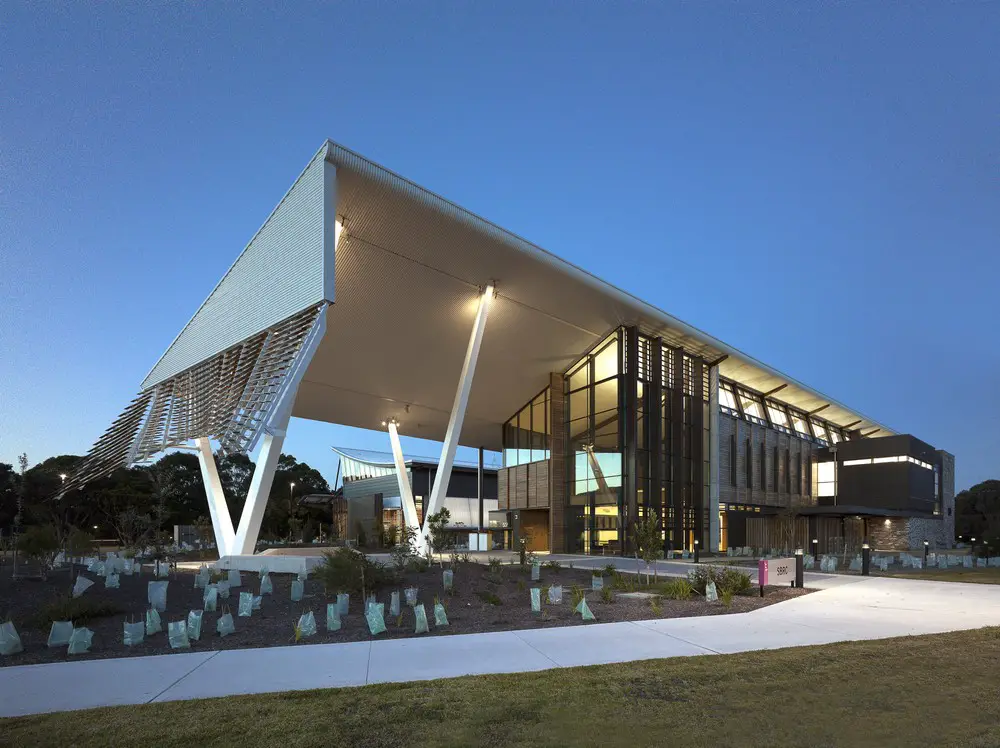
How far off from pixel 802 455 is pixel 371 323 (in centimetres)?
3749

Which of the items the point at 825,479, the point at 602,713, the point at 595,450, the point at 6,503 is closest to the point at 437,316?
the point at 595,450

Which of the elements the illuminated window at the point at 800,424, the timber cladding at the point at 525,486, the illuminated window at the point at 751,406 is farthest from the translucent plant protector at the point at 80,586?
the illuminated window at the point at 800,424

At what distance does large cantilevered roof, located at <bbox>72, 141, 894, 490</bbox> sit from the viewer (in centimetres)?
2155

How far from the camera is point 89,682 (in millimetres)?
7828

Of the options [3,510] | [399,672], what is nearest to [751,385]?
[399,672]

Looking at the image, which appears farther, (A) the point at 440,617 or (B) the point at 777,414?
(B) the point at 777,414

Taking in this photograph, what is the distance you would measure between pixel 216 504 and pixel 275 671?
2054 centimetres

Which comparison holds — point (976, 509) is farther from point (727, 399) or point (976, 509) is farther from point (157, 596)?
point (157, 596)

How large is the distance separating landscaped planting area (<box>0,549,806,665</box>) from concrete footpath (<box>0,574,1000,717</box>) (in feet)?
2.88

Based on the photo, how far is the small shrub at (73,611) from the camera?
11672 millimetres

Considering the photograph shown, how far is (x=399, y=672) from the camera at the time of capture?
8.23 m

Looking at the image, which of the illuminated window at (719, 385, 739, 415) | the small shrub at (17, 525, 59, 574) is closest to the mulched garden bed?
the small shrub at (17, 525, 59, 574)

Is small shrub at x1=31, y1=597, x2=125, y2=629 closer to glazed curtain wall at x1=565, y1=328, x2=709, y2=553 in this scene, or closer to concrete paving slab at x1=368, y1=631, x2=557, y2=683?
concrete paving slab at x1=368, y1=631, x2=557, y2=683

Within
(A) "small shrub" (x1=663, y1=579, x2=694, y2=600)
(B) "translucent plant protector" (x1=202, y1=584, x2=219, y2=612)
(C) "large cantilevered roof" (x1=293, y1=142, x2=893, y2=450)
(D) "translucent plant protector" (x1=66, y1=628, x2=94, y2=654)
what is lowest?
(A) "small shrub" (x1=663, y1=579, x2=694, y2=600)
